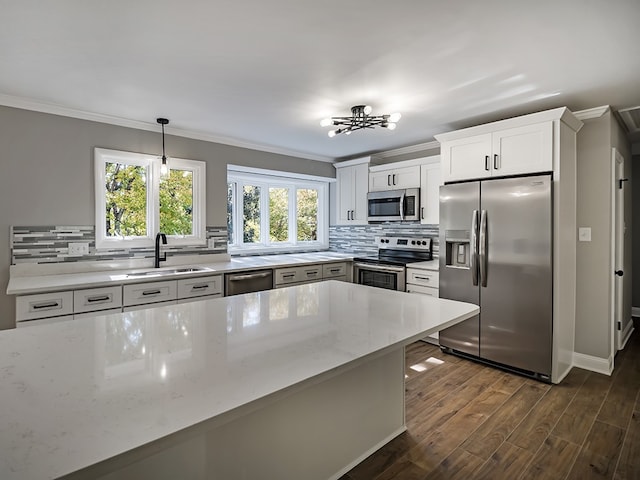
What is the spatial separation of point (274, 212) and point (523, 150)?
315 cm

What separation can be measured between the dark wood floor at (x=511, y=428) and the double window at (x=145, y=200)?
274 centimetres

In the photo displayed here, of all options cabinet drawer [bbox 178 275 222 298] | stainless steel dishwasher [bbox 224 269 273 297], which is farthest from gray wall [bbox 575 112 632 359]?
cabinet drawer [bbox 178 275 222 298]

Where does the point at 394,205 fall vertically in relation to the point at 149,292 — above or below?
above

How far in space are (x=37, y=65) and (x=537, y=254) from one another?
380cm

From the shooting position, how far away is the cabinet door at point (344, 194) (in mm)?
4965

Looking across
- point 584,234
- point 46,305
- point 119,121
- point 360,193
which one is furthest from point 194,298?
point 584,234

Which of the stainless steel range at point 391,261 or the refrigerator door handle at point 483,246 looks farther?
the stainless steel range at point 391,261

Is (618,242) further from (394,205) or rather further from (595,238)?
(394,205)

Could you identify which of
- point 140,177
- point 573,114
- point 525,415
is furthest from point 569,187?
point 140,177

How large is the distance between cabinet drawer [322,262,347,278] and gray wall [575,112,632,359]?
8.01 feet

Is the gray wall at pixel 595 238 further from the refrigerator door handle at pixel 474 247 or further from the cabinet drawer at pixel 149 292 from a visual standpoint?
the cabinet drawer at pixel 149 292

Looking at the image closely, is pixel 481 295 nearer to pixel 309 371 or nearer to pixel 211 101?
pixel 309 371

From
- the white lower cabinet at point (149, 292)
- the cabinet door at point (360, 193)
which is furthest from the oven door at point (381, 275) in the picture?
the white lower cabinet at point (149, 292)

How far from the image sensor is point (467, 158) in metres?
3.27
